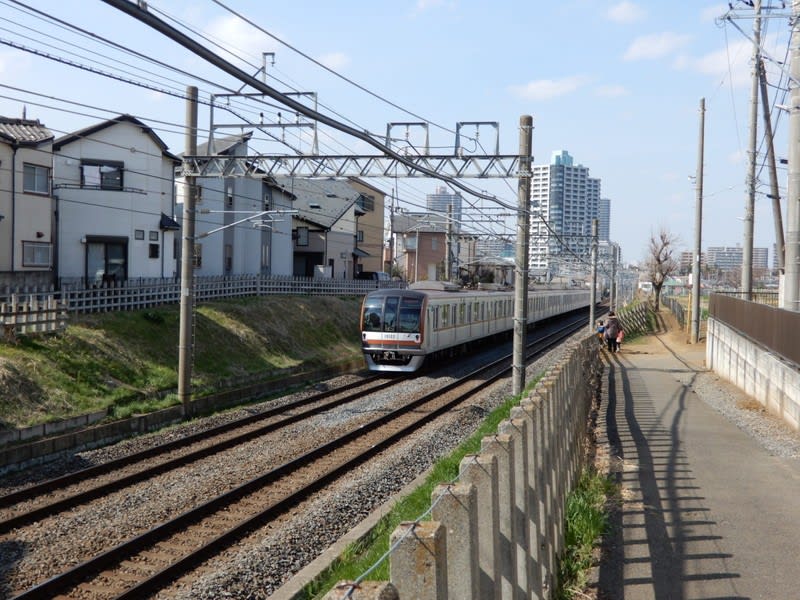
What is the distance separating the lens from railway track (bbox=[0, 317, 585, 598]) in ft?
21.2

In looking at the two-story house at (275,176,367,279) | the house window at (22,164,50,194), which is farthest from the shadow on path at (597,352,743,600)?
the two-story house at (275,176,367,279)

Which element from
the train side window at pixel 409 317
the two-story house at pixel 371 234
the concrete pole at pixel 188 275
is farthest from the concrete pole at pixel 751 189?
the two-story house at pixel 371 234

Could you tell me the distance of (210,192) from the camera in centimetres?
3189

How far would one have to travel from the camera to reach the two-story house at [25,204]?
811 inches

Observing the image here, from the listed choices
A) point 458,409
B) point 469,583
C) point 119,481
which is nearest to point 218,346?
point 458,409

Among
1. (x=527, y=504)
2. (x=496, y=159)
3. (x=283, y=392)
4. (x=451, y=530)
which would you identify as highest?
(x=496, y=159)

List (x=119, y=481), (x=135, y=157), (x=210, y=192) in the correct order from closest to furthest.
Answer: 1. (x=119, y=481)
2. (x=135, y=157)
3. (x=210, y=192)

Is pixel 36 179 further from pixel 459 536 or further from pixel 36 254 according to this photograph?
pixel 459 536

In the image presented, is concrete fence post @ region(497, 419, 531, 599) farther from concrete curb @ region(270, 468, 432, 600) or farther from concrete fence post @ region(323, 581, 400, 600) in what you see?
concrete curb @ region(270, 468, 432, 600)

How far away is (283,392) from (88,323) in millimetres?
4407

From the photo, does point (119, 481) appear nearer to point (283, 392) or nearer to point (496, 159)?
point (283, 392)

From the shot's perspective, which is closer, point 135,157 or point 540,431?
point 540,431

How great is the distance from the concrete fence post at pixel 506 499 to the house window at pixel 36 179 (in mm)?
20391

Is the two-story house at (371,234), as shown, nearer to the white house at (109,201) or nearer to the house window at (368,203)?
the house window at (368,203)
